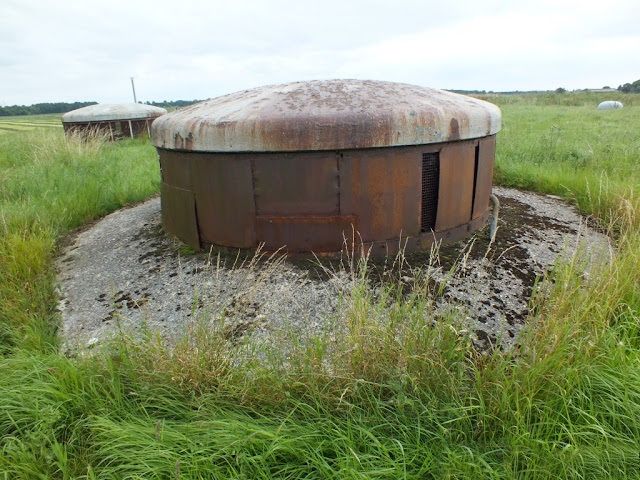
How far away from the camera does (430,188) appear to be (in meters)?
3.43

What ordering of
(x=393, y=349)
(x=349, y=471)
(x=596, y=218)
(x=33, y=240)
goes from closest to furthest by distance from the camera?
(x=349, y=471), (x=393, y=349), (x=33, y=240), (x=596, y=218)

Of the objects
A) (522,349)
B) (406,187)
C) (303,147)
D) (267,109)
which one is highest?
(267,109)

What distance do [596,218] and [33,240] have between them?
17.5 ft

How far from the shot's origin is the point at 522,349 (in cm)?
209

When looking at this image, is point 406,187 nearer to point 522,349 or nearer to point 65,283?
point 522,349

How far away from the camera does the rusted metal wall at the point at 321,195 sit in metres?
3.14

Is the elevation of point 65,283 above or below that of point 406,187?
below

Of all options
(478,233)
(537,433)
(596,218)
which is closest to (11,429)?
(537,433)

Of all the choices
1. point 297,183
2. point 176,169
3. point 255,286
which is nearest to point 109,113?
point 176,169

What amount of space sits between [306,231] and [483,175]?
1672 mm

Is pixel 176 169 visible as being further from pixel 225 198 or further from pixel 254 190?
pixel 254 190

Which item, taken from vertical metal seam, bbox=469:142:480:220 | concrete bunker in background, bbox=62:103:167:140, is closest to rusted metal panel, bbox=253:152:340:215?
vertical metal seam, bbox=469:142:480:220

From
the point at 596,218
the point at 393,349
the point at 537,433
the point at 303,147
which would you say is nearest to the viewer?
the point at 537,433

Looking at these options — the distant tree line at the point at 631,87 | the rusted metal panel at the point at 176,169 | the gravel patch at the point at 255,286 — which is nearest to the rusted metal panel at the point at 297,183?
the gravel patch at the point at 255,286
